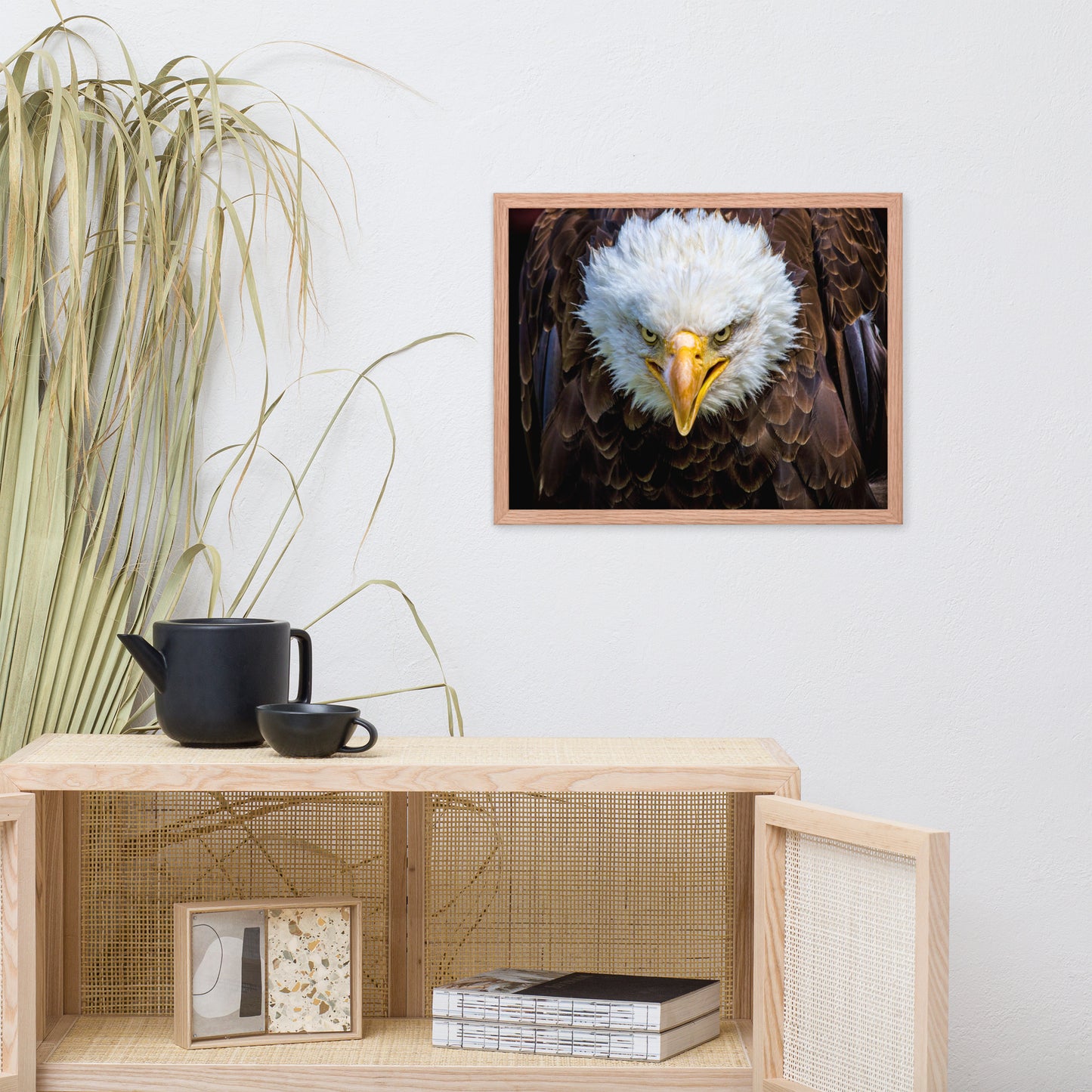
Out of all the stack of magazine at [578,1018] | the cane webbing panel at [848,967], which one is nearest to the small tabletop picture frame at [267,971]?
the stack of magazine at [578,1018]

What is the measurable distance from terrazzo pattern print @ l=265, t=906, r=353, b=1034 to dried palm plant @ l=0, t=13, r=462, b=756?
13.7 inches

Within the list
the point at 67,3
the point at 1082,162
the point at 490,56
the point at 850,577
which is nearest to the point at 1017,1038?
the point at 850,577

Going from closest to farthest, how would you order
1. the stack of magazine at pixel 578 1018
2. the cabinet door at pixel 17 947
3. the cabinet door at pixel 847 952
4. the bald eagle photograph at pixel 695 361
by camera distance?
the cabinet door at pixel 847 952 < the cabinet door at pixel 17 947 < the stack of magazine at pixel 578 1018 < the bald eagle photograph at pixel 695 361

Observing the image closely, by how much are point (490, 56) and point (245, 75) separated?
35cm

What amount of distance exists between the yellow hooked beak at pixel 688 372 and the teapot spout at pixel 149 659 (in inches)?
30.9

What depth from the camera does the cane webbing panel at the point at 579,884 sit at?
4.75ft

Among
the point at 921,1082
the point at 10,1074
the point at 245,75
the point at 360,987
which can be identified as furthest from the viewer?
the point at 245,75

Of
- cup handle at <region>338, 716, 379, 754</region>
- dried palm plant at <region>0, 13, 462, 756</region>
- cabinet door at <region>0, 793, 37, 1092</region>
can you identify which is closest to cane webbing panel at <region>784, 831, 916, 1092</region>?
cup handle at <region>338, 716, 379, 754</region>

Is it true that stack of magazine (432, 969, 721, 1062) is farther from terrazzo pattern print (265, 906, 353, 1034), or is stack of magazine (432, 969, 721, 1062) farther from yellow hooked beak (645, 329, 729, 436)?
yellow hooked beak (645, 329, 729, 436)

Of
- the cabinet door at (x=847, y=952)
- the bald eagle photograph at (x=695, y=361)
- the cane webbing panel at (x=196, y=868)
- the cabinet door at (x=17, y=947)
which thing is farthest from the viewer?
the bald eagle photograph at (x=695, y=361)

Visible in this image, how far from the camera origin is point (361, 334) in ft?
5.50

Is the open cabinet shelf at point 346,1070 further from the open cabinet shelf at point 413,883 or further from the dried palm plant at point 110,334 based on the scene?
the dried palm plant at point 110,334

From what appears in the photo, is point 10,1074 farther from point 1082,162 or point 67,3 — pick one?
point 1082,162

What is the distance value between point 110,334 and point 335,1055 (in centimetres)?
101
